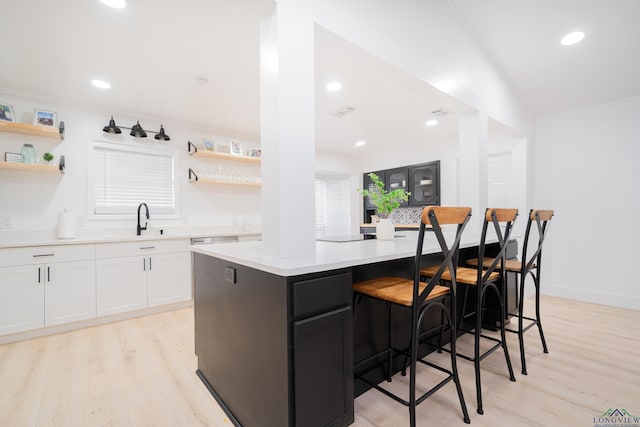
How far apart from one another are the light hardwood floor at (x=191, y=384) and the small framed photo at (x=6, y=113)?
7.46 ft

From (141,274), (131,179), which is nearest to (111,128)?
(131,179)

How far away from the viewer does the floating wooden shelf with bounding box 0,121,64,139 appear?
2885 millimetres

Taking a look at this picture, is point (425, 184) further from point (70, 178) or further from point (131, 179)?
point (70, 178)

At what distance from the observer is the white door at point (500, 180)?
4.47 metres

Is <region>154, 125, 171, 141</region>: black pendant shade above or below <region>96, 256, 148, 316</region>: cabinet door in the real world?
above

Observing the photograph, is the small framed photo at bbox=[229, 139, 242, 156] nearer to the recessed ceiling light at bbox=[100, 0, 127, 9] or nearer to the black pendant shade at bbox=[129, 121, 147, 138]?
the black pendant shade at bbox=[129, 121, 147, 138]

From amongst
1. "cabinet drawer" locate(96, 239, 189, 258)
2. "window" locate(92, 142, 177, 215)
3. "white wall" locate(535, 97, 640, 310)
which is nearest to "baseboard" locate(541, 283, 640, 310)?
"white wall" locate(535, 97, 640, 310)

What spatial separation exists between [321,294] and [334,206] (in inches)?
211

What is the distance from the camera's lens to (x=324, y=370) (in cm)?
132

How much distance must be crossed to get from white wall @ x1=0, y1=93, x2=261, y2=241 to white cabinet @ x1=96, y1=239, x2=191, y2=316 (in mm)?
630

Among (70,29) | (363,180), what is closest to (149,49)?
(70,29)

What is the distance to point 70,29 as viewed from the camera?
2.08 m

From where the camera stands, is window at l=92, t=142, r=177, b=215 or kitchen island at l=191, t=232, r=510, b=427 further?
window at l=92, t=142, r=177, b=215

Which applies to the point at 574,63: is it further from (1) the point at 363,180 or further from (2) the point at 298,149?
(1) the point at 363,180
